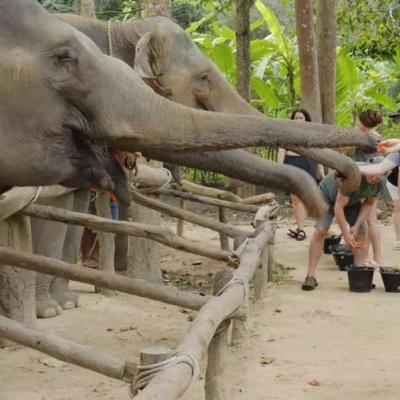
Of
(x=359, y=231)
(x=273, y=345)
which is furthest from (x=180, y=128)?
(x=359, y=231)

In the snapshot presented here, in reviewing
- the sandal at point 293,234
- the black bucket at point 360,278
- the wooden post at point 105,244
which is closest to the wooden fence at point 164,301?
the wooden post at point 105,244

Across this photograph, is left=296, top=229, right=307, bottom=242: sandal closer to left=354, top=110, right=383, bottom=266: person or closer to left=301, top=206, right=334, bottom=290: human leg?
left=354, top=110, right=383, bottom=266: person

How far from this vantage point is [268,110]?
1753 centimetres

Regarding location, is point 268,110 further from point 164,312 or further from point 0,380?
point 0,380

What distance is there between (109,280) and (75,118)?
120cm

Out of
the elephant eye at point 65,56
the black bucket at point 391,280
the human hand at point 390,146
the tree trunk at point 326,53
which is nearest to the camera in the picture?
the elephant eye at point 65,56

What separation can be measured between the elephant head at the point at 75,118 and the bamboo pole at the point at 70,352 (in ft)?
2.45

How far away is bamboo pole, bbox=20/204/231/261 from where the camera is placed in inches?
210

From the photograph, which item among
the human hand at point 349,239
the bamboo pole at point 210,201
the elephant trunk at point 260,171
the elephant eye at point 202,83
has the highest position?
the elephant eye at point 202,83

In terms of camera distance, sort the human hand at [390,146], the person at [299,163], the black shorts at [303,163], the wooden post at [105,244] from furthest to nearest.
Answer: the black shorts at [303,163] → the person at [299,163] → the wooden post at [105,244] → the human hand at [390,146]

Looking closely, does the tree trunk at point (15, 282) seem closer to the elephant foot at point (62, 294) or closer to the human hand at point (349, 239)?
the elephant foot at point (62, 294)

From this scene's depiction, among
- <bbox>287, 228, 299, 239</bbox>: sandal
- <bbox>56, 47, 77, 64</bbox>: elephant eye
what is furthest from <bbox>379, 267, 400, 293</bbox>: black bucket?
<bbox>56, 47, 77, 64</bbox>: elephant eye

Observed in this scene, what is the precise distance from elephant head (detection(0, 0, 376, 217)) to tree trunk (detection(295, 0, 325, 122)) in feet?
27.4

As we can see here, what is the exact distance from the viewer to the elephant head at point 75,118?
306cm
